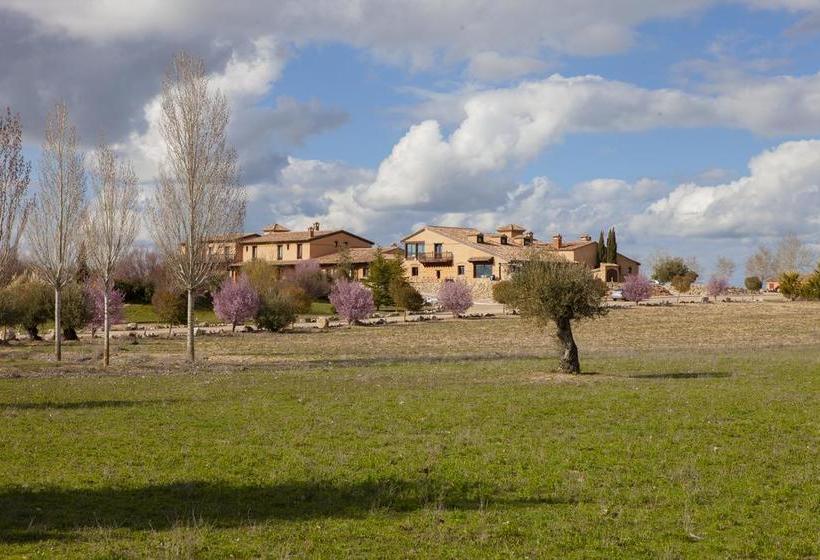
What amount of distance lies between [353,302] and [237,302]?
10.6 m

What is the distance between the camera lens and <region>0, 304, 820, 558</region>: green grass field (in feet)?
29.1

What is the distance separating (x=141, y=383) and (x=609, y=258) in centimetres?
11746

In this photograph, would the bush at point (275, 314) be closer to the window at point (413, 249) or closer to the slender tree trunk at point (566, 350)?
the slender tree trunk at point (566, 350)

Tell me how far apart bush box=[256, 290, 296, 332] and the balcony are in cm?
6027

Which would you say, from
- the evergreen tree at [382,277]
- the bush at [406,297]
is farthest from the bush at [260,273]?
the bush at [406,297]

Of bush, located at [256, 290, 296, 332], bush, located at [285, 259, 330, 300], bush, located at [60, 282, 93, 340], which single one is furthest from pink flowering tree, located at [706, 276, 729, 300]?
bush, located at [60, 282, 93, 340]

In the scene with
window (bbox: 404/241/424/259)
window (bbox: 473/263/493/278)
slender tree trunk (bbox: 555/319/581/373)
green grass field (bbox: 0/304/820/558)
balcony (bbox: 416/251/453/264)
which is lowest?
green grass field (bbox: 0/304/820/558)

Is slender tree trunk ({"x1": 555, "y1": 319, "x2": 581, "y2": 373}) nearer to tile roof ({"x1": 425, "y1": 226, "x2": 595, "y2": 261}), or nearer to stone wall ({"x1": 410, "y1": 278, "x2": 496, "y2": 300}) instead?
stone wall ({"x1": 410, "y1": 278, "x2": 496, "y2": 300})

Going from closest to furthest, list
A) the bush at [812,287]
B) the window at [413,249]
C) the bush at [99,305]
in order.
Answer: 1. the bush at [99,305]
2. the bush at [812,287]
3. the window at [413,249]

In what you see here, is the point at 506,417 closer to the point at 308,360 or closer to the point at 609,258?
the point at 308,360

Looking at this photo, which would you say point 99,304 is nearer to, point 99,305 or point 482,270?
point 99,305

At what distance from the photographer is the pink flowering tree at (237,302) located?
183 feet

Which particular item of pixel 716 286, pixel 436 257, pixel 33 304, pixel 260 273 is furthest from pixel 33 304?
pixel 716 286

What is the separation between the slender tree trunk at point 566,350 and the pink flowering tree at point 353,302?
38.9 m
